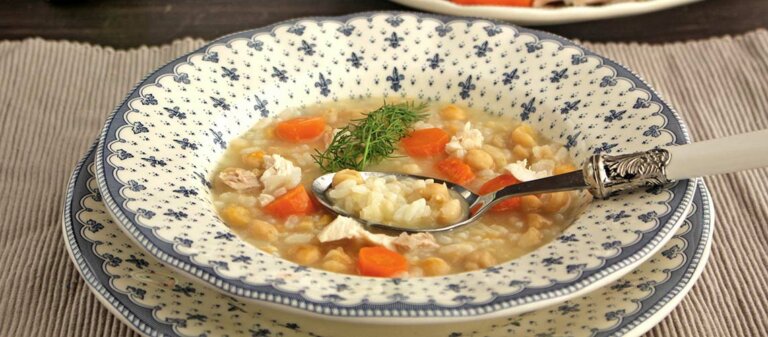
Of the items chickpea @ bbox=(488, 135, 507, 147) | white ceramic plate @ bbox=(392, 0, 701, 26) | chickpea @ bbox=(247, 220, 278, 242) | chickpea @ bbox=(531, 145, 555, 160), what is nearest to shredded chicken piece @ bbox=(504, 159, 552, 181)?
chickpea @ bbox=(531, 145, 555, 160)

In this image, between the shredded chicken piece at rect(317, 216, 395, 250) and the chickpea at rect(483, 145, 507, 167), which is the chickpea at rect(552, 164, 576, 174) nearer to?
the chickpea at rect(483, 145, 507, 167)

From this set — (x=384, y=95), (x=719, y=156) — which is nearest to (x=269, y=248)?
(x=384, y=95)

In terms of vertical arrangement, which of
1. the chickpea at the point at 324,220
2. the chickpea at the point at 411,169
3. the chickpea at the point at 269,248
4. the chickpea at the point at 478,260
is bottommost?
the chickpea at the point at 478,260

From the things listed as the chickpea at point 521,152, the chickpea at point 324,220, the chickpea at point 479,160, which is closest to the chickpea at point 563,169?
the chickpea at point 521,152

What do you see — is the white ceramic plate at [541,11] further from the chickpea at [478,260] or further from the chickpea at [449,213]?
the chickpea at [478,260]

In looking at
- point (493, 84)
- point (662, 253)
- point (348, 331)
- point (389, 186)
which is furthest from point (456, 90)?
point (348, 331)

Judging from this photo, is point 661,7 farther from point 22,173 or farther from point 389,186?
point 22,173
